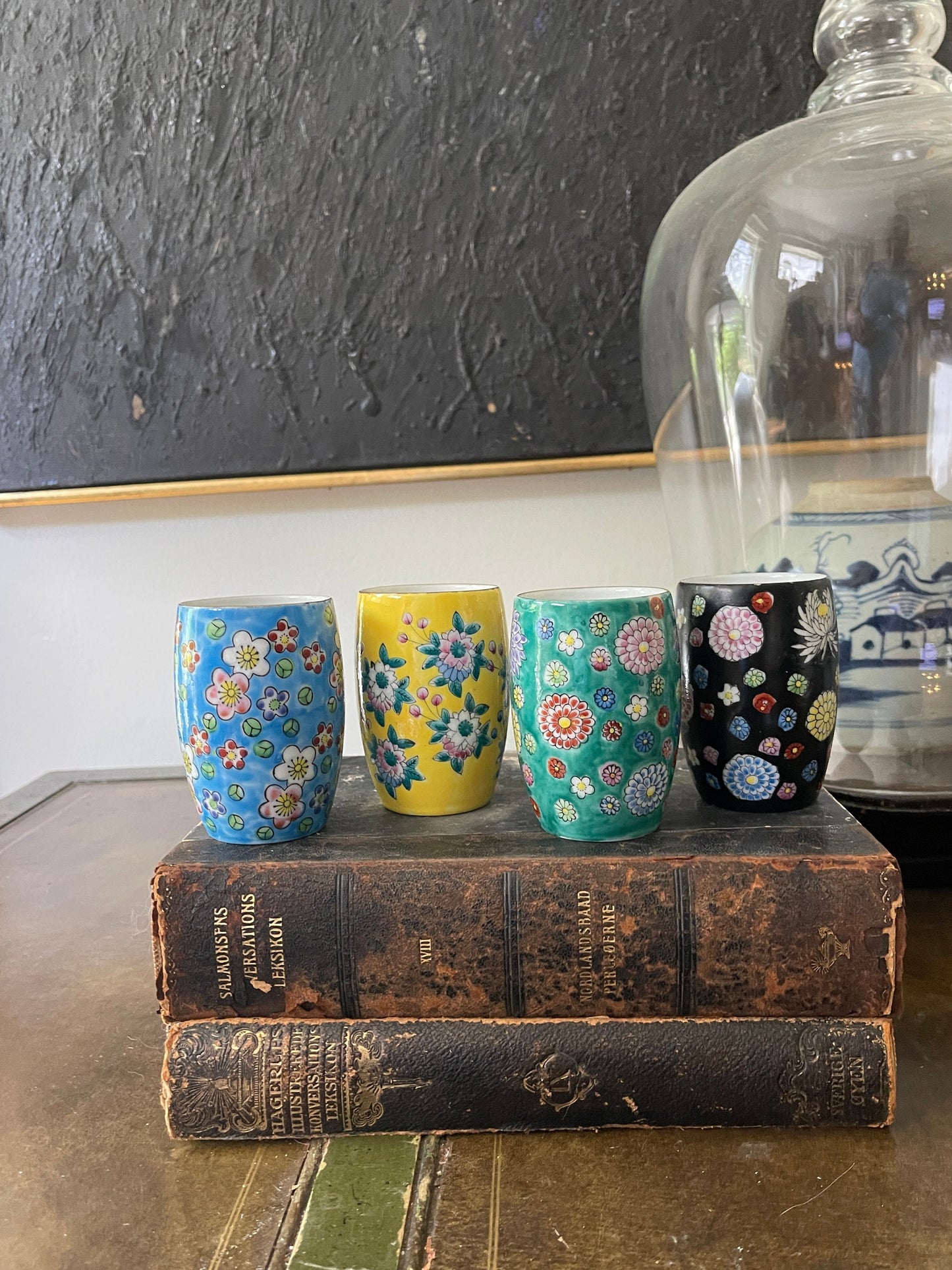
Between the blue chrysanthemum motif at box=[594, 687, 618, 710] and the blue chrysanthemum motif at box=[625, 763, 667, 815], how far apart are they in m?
0.03

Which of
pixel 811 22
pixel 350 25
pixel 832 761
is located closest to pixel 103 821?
pixel 832 761

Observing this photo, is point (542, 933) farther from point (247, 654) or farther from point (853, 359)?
point (853, 359)

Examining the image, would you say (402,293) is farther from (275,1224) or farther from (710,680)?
(275,1224)

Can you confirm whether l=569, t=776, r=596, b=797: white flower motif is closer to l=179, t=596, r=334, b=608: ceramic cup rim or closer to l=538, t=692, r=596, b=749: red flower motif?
l=538, t=692, r=596, b=749: red flower motif

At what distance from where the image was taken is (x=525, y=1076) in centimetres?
39

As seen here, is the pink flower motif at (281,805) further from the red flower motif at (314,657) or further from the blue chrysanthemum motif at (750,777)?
the blue chrysanthemum motif at (750,777)

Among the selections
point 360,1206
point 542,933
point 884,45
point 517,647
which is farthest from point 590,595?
point 884,45

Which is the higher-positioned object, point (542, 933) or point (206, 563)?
point (206, 563)

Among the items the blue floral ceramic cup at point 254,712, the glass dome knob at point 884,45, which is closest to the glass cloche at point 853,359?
the glass dome knob at point 884,45

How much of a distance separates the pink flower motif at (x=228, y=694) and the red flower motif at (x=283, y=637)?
20mm

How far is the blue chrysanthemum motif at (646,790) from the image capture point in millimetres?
419

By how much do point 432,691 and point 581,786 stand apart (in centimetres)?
9

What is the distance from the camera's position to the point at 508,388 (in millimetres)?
886

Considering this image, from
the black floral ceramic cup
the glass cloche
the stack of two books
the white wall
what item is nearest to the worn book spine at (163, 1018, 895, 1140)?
the stack of two books
